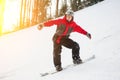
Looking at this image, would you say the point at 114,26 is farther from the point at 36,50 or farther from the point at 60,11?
the point at 60,11

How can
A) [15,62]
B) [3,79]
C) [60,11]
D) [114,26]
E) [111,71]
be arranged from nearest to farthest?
[111,71] < [3,79] < [114,26] < [15,62] < [60,11]

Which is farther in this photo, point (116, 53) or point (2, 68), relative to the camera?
point (2, 68)

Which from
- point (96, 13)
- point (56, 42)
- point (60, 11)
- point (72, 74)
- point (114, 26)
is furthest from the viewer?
point (60, 11)

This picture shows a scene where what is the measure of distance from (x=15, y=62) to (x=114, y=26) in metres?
4.70

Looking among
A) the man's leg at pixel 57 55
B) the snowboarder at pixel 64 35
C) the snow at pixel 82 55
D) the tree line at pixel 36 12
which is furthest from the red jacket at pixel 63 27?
the tree line at pixel 36 12

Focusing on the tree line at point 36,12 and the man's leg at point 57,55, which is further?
the tree line at point 36,12

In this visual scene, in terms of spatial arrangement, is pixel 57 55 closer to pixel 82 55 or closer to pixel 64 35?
pixel 64 35

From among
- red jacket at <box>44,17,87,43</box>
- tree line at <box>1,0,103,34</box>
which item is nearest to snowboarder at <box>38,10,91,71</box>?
red jacket at <box>44,17,87,43</box>

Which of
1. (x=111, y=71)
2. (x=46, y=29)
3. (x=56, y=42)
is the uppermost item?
(x=46, y=29)

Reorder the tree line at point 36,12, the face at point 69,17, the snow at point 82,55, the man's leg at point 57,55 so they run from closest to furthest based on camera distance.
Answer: the snow at point 82,55
the face at point 69,17
the man's leg at point 57,55
the tree line at point 36,12

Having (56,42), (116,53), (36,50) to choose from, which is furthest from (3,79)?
(36,50)

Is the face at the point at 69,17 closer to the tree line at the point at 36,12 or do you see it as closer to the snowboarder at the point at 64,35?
the snowboarder at the point at 64,35

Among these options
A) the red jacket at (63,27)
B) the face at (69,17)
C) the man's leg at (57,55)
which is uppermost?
the face at (69,17)

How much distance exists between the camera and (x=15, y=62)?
52.6 feet
